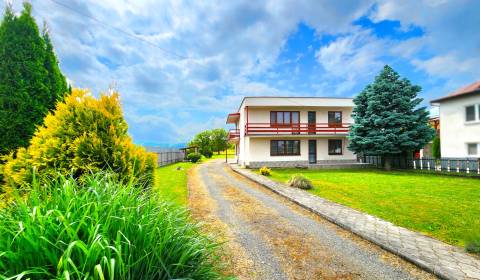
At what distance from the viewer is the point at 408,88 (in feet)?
64.0

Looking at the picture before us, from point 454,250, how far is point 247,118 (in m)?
20.4

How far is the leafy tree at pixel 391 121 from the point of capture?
61.9 feet

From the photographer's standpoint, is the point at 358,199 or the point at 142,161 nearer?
the point at 142,161

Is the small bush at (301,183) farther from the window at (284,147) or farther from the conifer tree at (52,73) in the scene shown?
the window at (284,147)

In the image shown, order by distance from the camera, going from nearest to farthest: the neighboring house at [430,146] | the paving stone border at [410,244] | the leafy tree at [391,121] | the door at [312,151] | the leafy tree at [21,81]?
1. the paving stone border at [410,244]
2. the leafy tree at [21,81]
3. the leafy tree at [391,121]
4. the door at [312,151]
5. the neighboring house at [430,146]

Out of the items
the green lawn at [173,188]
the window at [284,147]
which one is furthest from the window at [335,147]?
the green lawn at [173,188]

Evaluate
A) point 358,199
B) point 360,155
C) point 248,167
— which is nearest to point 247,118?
point 248,167

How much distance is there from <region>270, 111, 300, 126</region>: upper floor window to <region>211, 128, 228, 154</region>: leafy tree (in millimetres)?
39328

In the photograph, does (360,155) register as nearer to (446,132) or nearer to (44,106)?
(446,132)

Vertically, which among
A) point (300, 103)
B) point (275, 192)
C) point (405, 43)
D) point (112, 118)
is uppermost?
point (405, 43)

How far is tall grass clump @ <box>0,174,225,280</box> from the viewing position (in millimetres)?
1764

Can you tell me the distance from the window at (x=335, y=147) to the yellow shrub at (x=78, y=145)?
A: 23.5 meters

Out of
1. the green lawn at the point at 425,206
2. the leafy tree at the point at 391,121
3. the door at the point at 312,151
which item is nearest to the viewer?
the green lawn at the point at 425,206

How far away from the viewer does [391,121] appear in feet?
62.8
